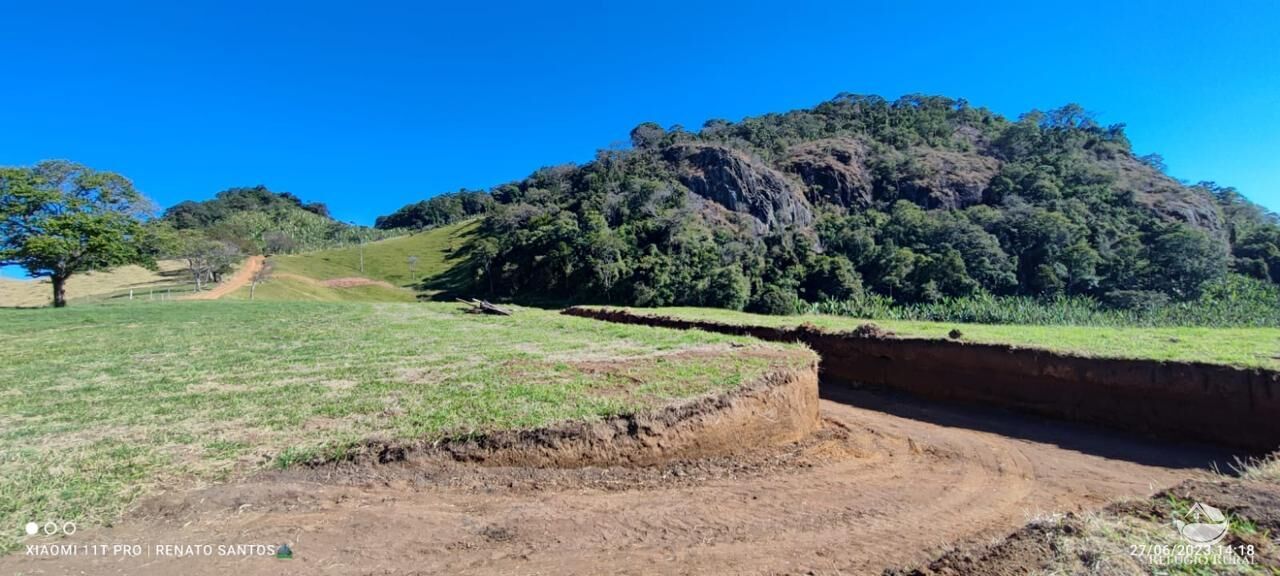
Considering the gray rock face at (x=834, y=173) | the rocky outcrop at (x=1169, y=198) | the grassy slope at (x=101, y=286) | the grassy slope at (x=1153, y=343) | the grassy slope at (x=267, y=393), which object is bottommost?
the grassy slope at (x=267, y=393)

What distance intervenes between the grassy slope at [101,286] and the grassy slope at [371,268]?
26.7ft

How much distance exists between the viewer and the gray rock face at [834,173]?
73312mm

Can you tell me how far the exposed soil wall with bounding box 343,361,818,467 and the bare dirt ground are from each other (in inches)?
6.8

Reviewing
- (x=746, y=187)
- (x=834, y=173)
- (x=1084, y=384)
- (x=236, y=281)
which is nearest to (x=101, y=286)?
(x=236, y=281)

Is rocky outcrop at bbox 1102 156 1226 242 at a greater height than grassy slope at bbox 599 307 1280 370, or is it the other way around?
rocky outcrop at bbox 1102 156 1226 242

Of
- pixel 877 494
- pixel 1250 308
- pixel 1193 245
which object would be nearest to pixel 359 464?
pixel 877 494

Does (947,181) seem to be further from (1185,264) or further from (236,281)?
(236,281)

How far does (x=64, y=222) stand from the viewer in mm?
25969

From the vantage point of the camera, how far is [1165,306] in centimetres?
3750

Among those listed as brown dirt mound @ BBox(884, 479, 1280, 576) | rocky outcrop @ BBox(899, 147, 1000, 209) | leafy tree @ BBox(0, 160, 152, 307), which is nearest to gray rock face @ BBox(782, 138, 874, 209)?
rocky outcrop @ BBox(899, 147, 1000, 209)

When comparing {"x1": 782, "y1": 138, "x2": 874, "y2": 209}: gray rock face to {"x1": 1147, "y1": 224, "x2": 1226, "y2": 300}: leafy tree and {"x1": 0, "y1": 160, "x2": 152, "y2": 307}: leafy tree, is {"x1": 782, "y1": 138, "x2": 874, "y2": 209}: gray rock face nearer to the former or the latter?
{"x1": 1147, "y1": 224, "x2": 1226, "y2": 300}: leafy tree

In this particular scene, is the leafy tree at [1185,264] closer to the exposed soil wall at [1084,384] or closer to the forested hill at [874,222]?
the forested hill at [874,222]

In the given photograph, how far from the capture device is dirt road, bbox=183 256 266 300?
37.7 m

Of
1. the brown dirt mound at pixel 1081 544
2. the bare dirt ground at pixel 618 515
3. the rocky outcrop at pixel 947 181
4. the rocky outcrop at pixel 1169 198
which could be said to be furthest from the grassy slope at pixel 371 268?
the rocky outcrop at pixel 1169 198
